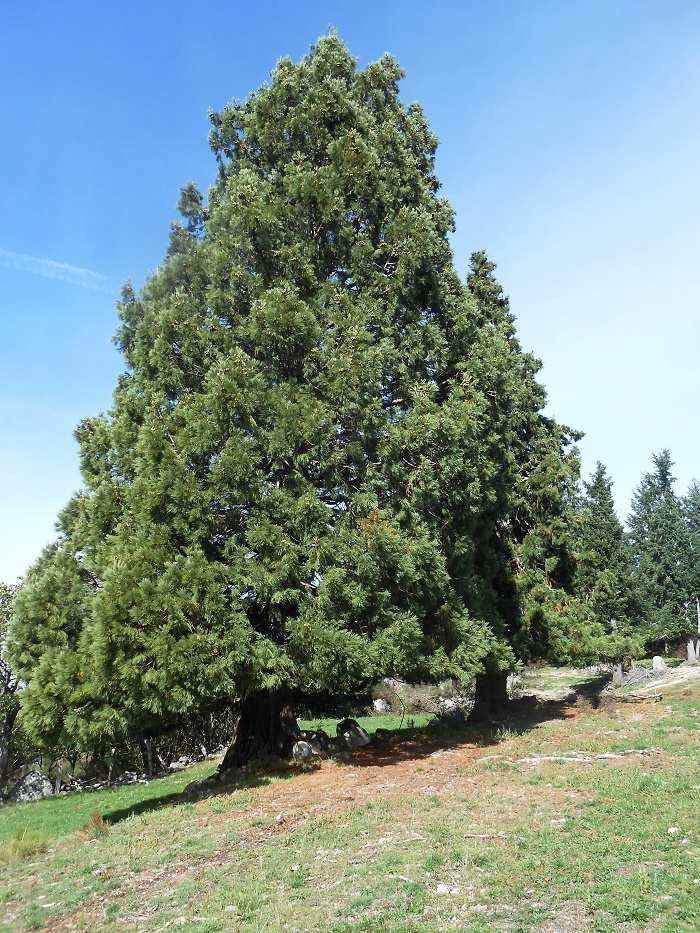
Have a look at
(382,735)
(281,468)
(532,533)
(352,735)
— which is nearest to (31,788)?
(382,735)

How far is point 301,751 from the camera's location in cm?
1153

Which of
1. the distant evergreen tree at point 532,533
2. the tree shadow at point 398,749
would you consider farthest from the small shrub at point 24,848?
the distant evergreen tree at point 532,533

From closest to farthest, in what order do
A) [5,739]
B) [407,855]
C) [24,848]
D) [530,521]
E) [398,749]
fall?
1. [407,855]
2. [24,848]
3. [398,749]
4. [530,521]
5. [5,739]

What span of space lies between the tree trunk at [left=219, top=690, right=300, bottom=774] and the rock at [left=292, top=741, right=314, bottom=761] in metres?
0.28

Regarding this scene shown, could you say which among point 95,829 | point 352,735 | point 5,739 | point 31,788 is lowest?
point 31,788

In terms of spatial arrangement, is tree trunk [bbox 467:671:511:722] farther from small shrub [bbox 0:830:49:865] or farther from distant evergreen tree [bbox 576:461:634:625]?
small shrub [bbox 0:830:49:865]

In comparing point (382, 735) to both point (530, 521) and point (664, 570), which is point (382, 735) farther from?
point (664, 570)

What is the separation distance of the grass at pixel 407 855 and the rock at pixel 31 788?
16.2m

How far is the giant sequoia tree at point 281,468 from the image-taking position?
9477 mm

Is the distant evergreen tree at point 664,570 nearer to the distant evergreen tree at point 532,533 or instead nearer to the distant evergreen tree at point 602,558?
the distant evergreen tree at point 602,558

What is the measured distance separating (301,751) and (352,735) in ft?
5.63

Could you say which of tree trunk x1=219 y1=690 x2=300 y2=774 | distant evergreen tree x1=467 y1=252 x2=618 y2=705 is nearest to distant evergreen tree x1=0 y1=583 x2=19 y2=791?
tree trunk x1=219 y1=690 x2=300 y2=774

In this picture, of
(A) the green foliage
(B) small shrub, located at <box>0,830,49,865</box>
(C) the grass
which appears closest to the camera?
(C) the grass

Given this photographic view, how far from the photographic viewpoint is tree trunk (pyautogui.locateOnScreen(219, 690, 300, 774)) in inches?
464
